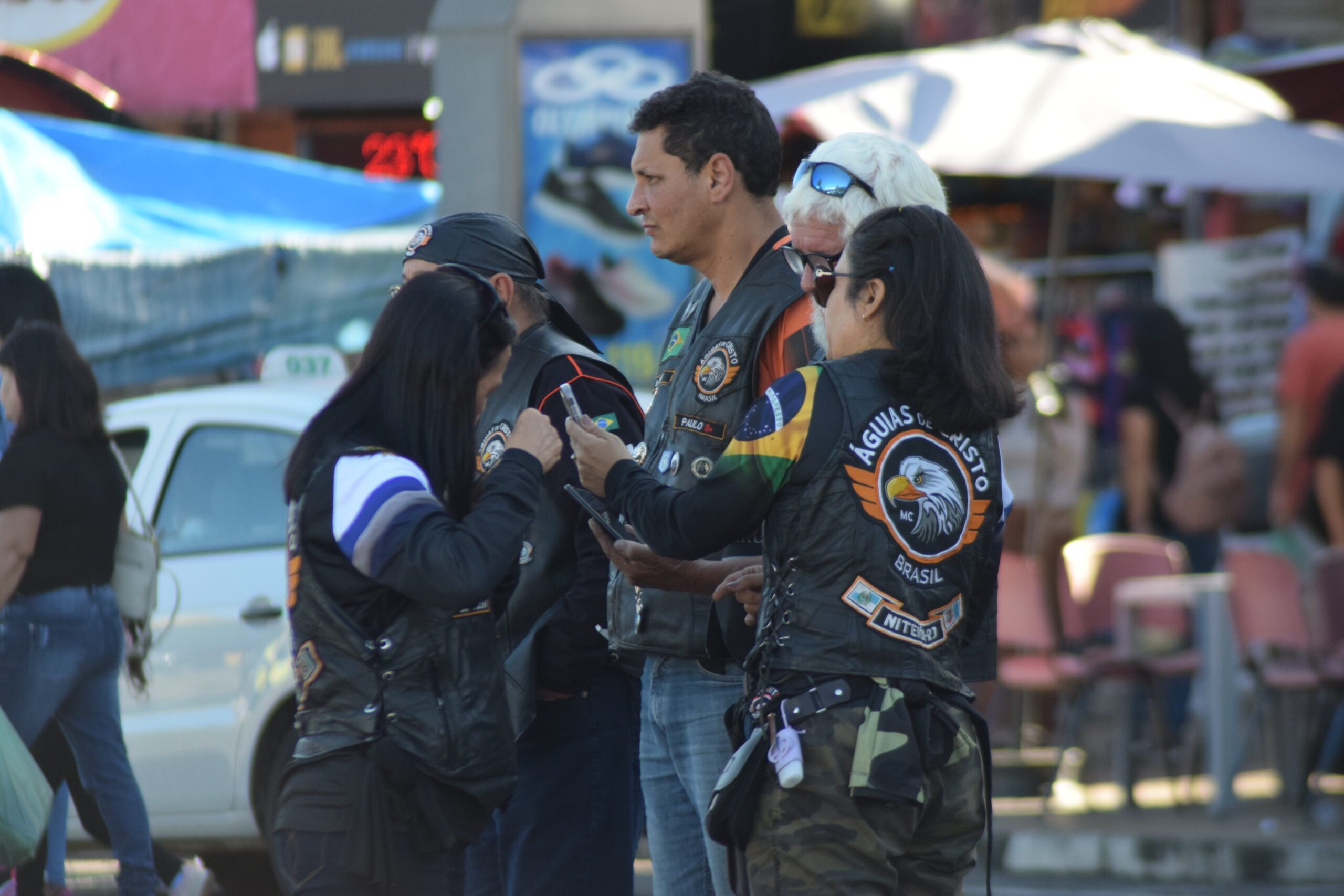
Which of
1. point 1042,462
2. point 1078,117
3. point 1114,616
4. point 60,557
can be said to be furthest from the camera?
point 1042,462

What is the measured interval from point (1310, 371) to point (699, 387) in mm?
5524

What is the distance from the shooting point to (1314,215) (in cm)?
1185

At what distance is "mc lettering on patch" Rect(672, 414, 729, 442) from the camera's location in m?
3.27

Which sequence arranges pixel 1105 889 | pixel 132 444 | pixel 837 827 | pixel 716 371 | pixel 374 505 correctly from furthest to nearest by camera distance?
1. pixel 1105 889
2. pixel 132 444
3. pixel 716 371
4. pixel 374 505
5. pixel 837 827

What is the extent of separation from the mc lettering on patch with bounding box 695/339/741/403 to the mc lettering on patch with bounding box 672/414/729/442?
4 cm

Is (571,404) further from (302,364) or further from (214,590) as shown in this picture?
(302,364)

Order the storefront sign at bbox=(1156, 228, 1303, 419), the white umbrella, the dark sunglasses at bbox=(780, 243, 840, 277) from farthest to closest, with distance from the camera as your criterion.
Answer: the storefront sign at bbox=(1156, 228, 1303, 419), the white umbrella, the dark sunglasses at bbox=(780, 243, 840, 277)

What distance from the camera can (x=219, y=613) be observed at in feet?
19.4

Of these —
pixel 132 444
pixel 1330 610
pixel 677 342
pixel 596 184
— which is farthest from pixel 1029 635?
pixel 677 342

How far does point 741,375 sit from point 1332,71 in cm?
858

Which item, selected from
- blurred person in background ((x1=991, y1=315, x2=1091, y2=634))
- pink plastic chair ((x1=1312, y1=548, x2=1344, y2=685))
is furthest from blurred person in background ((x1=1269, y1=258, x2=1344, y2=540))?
blurred person in background ((x1=991, y1=315, x2=1091, y2=634))

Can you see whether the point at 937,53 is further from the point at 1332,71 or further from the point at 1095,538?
the point at 1332,71

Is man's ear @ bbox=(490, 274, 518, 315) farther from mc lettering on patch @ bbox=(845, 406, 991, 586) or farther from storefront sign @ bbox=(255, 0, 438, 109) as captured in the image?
storefront sign @ bbox=(255, 0, 438, 109)

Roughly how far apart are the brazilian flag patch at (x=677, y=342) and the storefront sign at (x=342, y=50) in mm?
9477
